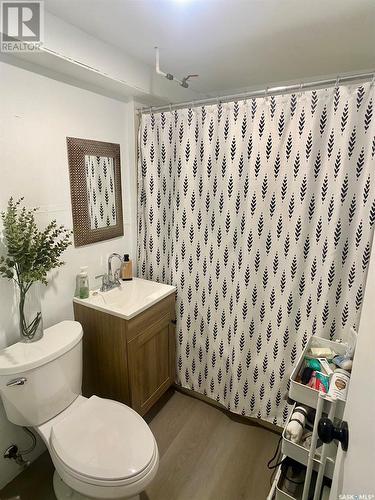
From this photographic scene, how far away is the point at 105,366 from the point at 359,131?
182 centimetres

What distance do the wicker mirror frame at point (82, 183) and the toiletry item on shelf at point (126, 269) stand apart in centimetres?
21

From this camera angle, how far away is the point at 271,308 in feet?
5.16

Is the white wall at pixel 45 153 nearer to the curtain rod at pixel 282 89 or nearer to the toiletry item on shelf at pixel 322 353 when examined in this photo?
the curtain rod at pixel 282 89

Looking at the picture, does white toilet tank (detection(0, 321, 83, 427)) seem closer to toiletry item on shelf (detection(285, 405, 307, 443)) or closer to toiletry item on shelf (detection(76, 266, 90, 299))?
toiletry item on shelf (detection(76, 266, 90, 299))

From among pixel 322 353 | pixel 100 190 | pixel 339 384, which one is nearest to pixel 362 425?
pixel 339 384

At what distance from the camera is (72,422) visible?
4.11 feet

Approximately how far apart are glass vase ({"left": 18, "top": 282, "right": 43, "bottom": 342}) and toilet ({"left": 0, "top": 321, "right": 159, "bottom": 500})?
1.7 inches

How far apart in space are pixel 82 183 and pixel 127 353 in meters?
1.03

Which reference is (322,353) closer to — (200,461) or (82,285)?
(200,461)

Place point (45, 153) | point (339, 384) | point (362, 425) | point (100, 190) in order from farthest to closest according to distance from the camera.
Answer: point (100, 190), point (45, 153), point (339, 384), point (362, 425)

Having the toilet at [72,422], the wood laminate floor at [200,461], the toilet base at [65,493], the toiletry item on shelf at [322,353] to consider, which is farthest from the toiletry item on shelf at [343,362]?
the toilet base at [65,493]

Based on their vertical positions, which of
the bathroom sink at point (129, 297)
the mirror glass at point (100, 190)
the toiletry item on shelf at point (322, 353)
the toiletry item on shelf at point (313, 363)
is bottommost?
the toiletry item on shelf at point (313, 363)

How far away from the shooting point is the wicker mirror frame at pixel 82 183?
1.58 m

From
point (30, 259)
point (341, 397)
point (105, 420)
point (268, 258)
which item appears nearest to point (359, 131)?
point (268, 258)
